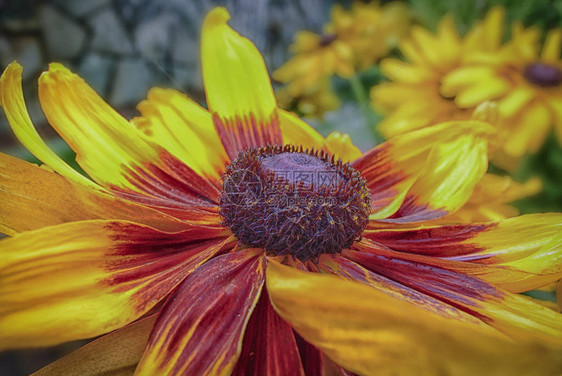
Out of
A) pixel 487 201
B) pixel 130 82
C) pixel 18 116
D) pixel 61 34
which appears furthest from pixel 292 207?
pixel 61 34

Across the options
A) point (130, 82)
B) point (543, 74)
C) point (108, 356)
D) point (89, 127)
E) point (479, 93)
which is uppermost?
point (543, 74)

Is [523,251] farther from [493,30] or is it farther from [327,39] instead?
[327,39]

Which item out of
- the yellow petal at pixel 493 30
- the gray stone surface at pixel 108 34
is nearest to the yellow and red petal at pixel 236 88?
the gray stone surface at pixel 108 34

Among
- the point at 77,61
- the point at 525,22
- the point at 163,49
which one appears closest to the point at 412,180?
the point at 163,49

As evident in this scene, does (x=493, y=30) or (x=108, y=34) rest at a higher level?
(x=493, y=30)

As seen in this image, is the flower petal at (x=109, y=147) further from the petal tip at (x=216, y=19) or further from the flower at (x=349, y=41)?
the flower at (x=349, y=41)

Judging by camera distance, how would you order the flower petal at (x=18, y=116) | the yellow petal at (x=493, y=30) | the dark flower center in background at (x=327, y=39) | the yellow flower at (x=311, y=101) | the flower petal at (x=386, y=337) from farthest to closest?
the dark flower center in background at (x=327, y=39), the yellow petal at (x=493, y=30), the yellow flower at (x=311, y=101), the flower petal at (x=18, y=116), the flower petal at (x=386, y=337)
